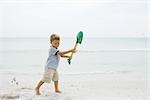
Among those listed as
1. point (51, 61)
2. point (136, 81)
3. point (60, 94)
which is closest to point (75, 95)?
point (60, 94)

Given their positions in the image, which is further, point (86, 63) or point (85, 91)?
point (86, 63)

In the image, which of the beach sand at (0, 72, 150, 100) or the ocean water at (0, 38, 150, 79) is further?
the ocean water at (0, 38, 150, 79)

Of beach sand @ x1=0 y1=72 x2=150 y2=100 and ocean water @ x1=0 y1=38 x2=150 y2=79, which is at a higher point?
ocean water @ x1=0 y1=38 x2=150 y2=79

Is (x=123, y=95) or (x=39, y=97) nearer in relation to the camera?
(x=39, y=97)

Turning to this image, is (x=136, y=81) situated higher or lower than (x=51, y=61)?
lower

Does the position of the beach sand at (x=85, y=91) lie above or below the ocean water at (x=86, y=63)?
below

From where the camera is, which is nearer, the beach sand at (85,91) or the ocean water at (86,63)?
the beach sand at (85,91)

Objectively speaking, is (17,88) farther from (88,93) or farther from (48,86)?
(88,93)

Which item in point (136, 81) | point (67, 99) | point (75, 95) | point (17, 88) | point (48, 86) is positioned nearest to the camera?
point (67, 99)

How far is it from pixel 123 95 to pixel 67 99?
102 centimetres

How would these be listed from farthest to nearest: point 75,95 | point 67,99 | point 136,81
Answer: point 136,81
point 75,95
point 67,99

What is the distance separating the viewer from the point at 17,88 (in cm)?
605

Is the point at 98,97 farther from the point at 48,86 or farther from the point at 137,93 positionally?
the point at 48,86

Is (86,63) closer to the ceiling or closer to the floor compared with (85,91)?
closer to the ceiling
